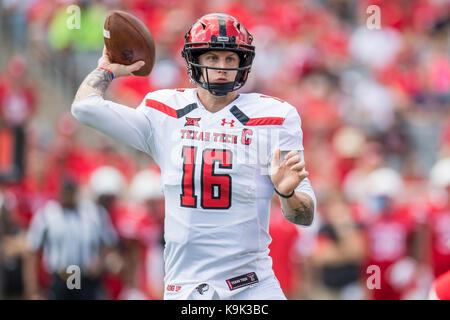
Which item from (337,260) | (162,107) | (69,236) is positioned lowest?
(337,260)

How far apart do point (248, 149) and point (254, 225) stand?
344 millimetres

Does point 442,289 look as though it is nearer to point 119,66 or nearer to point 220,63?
point 220,63

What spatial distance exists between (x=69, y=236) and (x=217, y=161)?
426cm

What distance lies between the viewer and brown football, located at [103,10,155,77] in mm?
3973

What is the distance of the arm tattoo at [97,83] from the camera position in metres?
Result: 3.74

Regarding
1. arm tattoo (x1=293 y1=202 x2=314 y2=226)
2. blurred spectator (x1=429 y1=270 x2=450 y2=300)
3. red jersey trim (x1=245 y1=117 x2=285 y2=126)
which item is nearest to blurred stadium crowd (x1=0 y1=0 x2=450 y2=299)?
blurred spectator (x1=429 y1=270 x2=450 y2=300)

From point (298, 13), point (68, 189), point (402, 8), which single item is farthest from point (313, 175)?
point (402, 8)

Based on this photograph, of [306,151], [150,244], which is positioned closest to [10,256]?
[150,244]

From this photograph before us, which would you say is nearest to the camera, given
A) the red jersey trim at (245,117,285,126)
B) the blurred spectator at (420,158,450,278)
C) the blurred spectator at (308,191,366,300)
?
the red jersey trim at (245,117,285,126)

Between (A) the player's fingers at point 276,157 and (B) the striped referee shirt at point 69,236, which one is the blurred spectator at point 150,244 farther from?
(A) the player's fingers at point 276,157

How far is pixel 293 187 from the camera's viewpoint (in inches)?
135

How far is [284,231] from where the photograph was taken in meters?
7.87

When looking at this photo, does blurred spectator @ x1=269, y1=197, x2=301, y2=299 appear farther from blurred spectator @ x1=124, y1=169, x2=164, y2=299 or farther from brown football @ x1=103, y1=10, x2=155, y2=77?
brown football @ x1=103, y1=10, x2=155, y2=77

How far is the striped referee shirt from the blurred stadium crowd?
0.01 m
